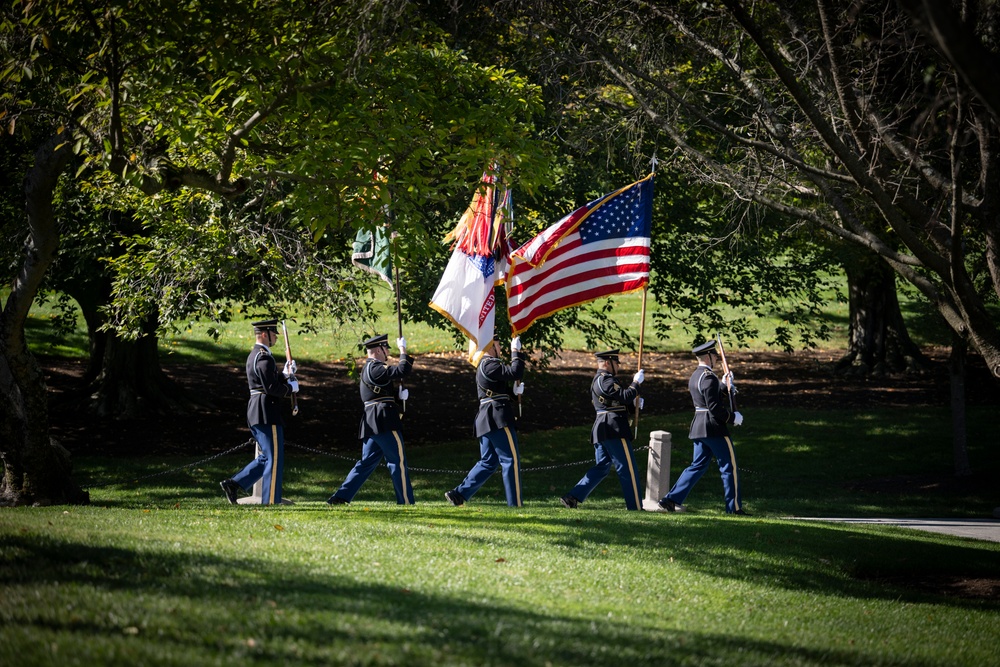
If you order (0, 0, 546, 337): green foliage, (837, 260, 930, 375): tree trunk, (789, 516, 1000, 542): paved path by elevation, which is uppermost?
(0, 0, 546, 337): green foliage

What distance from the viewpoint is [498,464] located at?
40.2 feet

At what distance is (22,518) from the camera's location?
8680 mm

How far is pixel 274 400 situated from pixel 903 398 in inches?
660

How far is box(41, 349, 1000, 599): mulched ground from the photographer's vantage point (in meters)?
17.6

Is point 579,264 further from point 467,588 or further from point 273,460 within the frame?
point 467,588

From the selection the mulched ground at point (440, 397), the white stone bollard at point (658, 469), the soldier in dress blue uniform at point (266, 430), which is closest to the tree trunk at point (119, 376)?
the mulched ground at point (440, 397)

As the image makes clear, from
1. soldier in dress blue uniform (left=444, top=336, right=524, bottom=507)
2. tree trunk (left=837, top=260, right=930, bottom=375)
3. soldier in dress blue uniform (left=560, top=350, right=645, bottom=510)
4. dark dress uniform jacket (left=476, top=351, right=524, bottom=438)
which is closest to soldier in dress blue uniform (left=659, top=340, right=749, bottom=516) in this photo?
soldier in dress blue uniform (left=560, top=350, right=645, bottom=510)

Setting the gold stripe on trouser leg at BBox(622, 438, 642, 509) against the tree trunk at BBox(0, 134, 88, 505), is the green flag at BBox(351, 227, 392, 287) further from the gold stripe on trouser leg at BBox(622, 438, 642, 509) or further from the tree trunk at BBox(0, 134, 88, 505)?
the gold stripe on trouser leg at BBox(622, 438, 642, 509)

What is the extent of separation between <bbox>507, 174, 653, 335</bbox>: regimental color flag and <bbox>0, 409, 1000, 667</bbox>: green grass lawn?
2.56 meters

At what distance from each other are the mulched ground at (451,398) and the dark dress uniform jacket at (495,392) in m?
4.98

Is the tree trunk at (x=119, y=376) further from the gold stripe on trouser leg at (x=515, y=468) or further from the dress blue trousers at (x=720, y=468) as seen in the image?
the dress blue trousers at (x=720, y=468)

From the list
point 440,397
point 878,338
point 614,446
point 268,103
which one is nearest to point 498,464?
point 614,446

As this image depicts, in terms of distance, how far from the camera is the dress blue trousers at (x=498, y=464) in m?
12.0

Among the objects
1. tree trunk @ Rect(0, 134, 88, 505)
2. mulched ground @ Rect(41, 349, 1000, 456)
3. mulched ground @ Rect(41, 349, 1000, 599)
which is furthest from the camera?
mulched ground @ Rect(41, 349, 1000, 456)
